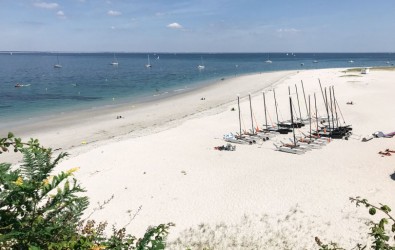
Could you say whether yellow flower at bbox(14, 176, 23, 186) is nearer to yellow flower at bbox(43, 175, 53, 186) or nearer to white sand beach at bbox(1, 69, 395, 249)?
yellow flower at bbox(43, 175, 53, 186)

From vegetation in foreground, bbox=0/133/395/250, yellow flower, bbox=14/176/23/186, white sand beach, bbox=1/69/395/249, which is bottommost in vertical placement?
white sand beach, bbox=1/69/395/249

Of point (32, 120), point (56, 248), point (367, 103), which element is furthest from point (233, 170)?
point (32, 120)

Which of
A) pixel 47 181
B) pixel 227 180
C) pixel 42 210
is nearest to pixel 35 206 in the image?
pixel 42 210

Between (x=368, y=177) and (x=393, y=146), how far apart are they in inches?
254

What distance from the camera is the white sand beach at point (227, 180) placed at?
45.4ft

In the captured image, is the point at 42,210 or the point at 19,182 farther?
the point at 42,210

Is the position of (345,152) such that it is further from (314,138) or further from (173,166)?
(173,166)

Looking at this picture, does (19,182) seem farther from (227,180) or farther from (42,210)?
(227,180)

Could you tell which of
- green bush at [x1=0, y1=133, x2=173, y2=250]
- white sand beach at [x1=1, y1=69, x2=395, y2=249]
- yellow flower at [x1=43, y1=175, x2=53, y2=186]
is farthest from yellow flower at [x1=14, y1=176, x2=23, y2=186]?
white sand beach at [x1=1, y1=69, x2=395, y2=249]

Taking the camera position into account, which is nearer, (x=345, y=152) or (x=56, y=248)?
(x=56, y=248)

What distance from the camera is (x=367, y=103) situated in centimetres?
3909

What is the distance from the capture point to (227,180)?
746 inches

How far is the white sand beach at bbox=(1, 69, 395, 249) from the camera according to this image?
13852 millimetres

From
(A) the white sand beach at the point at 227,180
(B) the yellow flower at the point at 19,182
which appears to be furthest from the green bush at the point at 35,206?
(A) the white sand beach at the point at 227,180
